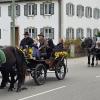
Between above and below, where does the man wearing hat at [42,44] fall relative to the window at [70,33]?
below

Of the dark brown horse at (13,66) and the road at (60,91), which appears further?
the dark brown horse at (13,66)

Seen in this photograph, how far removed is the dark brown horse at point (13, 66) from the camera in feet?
46.7

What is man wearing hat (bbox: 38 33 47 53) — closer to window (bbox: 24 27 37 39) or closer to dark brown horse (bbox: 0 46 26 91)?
dark brown horse (bbox: 0 46 26 91)

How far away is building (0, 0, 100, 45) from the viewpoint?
50500 mm

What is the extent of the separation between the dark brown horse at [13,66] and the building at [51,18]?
34711 mm

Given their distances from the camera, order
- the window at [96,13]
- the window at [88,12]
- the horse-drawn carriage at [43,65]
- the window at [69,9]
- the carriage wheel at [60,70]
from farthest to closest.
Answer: the window at [96,13] < the window at [88,12] < the window at [69,9] < the carriage wheel at [60,70] < the horse-drawn carriage at [43,65]

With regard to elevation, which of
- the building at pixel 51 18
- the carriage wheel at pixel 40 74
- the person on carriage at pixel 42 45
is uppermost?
the building at pixel 51 18

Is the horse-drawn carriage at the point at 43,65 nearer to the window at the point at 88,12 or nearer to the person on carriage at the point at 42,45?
the person on carriage at the point at 42,45

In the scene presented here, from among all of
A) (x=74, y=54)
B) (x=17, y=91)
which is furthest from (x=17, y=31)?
(x=17, y=91)

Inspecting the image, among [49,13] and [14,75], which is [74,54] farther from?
[14,75]

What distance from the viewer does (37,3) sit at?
51.8m

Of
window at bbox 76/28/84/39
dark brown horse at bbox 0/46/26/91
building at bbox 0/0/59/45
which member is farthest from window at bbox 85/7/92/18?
dark brown horse at bbox 0/46/26/91

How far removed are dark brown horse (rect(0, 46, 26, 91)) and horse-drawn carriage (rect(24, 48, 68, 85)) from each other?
99cm

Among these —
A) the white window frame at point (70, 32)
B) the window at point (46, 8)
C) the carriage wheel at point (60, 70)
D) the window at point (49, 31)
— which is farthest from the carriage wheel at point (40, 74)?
the white window frame at point (70, 32)
